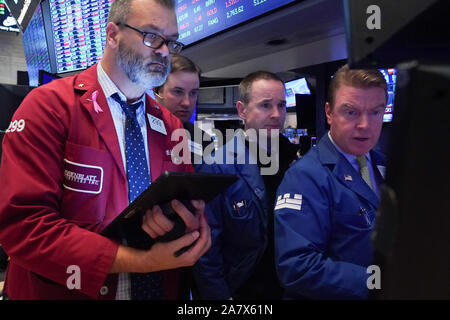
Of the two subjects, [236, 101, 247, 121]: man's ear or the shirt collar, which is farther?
[236, 101, 247, 121]: man's ear

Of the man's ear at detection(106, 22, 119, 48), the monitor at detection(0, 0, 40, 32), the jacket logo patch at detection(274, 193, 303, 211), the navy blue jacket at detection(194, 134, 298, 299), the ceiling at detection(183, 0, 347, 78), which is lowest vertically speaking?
the navy blue jacket at detection(194, 134, 298, 299)

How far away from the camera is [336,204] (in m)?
1.18

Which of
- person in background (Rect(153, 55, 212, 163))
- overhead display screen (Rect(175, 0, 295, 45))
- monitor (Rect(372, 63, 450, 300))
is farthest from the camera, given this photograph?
overhead display screen (Rect(175, 0, 295, 45))

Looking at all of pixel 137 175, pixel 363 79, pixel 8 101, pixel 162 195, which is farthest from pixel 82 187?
pixel 8 101

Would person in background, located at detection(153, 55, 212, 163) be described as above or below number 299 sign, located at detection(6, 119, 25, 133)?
above

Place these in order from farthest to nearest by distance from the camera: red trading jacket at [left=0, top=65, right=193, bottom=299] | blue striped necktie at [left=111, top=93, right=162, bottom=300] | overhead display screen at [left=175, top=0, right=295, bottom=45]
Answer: overhead display screen at [left=175, top=0, right=295, bottom=45] < blue striped necktie at [left=111, top=93, right=162, bottom=300] < red trading jacket at [left=0, top=65, right=193, bottom=299]

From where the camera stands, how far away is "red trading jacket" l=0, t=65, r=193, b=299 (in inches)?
35.4

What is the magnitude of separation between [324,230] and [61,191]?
2.75 ft

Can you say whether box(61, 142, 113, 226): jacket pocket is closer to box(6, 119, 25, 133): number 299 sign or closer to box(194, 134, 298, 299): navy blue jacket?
box(6, 119, 25, 133): number 299 sign

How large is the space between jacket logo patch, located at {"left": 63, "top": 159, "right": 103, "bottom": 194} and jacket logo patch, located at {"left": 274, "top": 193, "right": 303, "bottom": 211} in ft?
1.99

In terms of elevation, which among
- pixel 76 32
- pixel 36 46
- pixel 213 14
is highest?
pixel 36 46

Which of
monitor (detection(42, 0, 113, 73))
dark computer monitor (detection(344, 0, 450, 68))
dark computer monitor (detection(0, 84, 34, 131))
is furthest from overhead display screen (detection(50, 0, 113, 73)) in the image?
dark computer monitor (detection(344, 0, 450, 68))

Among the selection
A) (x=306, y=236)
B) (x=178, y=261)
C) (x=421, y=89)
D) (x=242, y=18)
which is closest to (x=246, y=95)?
(x=242, y=18)

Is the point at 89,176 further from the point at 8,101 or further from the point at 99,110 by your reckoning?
the point at 8,101
